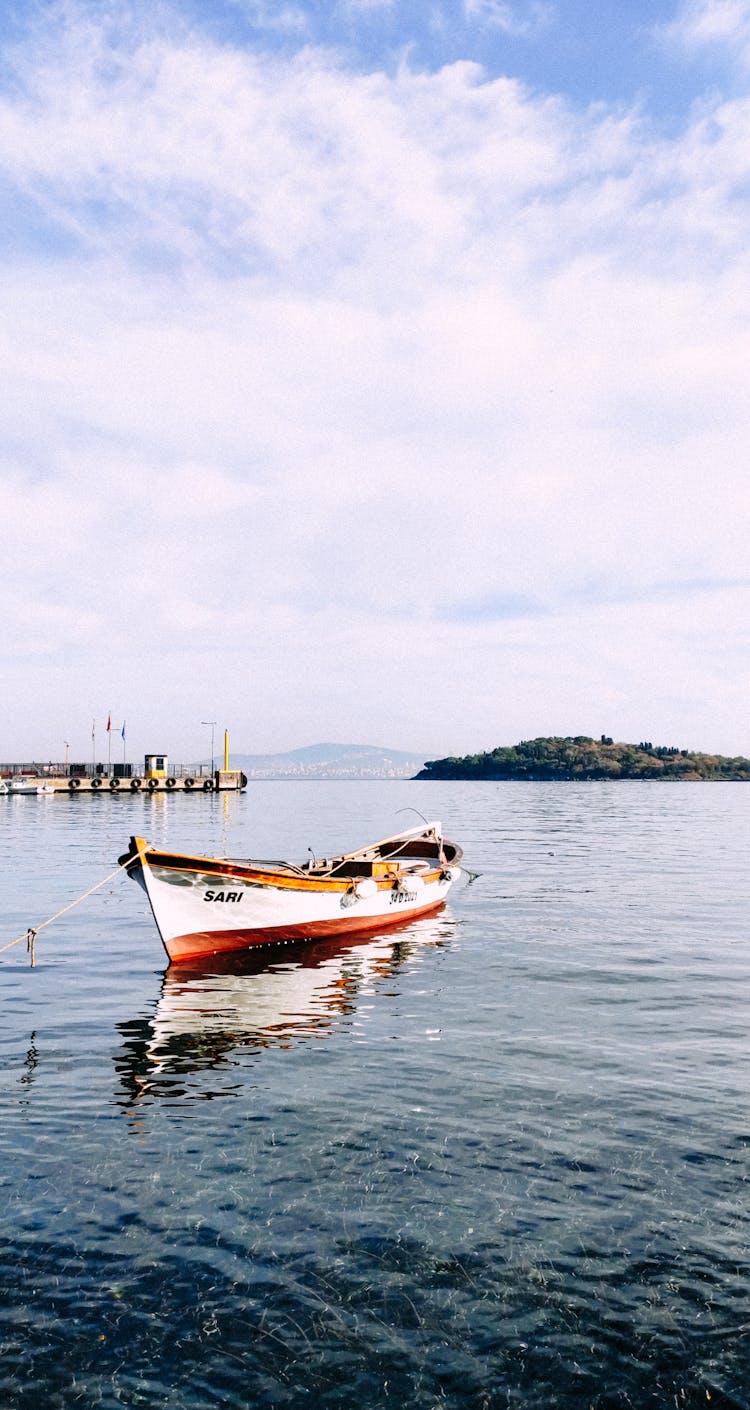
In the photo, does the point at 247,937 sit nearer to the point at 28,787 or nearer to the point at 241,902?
the point at 241,902

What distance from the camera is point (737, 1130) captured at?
1247 centimetres

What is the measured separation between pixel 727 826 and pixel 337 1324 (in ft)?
288

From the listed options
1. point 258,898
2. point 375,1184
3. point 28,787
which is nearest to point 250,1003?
point 258,898

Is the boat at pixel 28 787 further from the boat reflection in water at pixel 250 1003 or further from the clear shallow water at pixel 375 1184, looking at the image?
the clear shallow water at pixel 375 1184

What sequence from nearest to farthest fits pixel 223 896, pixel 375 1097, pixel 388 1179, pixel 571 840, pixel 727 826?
pixel 388 1179
pixel 375 1097
pixel 223 896
pixel 571 840
pixel 727 826

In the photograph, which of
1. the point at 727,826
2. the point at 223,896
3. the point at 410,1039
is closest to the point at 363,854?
the point at 223,896

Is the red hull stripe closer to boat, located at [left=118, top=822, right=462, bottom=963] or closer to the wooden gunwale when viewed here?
boat, located at [left=118, top=822, right=462, bottom=963]

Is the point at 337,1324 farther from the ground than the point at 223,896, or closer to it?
closer to it

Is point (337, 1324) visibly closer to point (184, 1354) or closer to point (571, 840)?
point (184, 1354)

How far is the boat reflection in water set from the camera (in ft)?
51.4

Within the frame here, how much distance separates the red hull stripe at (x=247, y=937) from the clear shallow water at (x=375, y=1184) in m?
0.89

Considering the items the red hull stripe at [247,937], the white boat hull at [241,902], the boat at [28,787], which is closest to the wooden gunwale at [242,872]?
the white boat hull at [241,902]

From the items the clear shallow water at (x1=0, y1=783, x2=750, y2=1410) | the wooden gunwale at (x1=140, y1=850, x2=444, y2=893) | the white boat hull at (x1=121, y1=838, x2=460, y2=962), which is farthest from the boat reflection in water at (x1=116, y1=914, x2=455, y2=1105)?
the wooden gunwale at (x1=140, y1=850, x2=444, y2=893)

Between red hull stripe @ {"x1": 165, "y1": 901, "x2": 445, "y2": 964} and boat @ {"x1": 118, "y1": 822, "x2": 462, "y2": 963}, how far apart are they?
0.10ft
